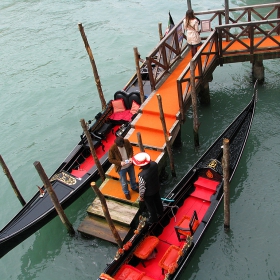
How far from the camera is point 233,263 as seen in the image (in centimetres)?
700

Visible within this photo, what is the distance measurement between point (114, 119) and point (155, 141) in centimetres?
182

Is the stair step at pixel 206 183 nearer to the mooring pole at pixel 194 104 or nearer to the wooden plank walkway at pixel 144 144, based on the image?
the wooden plank walkway at pixel 144 144

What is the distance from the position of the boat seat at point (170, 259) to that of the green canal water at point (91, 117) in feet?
2.69

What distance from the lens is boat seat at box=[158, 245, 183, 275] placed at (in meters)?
6.09

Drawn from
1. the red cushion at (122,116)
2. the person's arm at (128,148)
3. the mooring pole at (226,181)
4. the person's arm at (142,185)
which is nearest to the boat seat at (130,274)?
the person's arm at (142,185)

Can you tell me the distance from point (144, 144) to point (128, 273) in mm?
3070

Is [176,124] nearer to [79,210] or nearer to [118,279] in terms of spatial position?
[79,210]

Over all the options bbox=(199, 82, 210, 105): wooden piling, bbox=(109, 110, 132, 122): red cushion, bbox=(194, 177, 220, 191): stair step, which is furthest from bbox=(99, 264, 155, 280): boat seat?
bbox=(199, 82, 210, 105): wooden piling

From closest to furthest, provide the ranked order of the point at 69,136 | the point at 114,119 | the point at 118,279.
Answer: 1. the point at 118,279
2. the point at 114,119
3. the point at 69,136

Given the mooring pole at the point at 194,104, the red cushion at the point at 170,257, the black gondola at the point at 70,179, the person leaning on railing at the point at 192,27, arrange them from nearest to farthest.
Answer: the red cushion at the point at 170,257
the black gondola at the point at 70,179
the mooring pole at the point at 194,104
the person leaning on railing at the point at 192,27

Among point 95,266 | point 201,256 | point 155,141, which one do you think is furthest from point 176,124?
point 95,266

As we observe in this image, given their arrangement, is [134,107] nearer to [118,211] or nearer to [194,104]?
[194,104]

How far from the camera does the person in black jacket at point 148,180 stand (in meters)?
6.29

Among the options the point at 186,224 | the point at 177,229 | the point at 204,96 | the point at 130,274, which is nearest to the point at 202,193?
the point at 186,224
